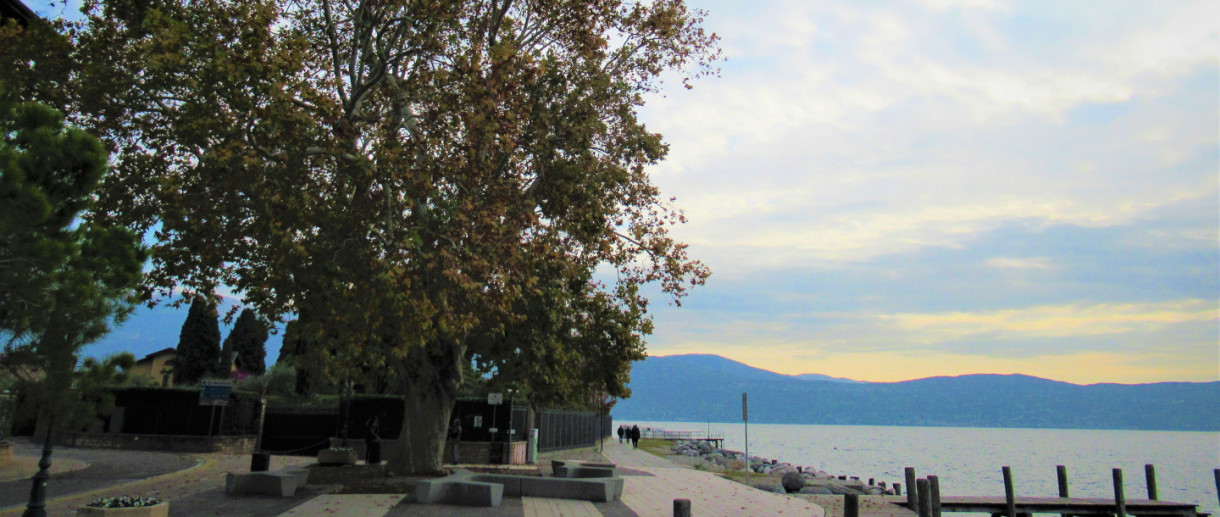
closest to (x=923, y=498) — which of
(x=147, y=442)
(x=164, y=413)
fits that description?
(x=147, y=442)

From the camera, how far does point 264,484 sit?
54.7 ft

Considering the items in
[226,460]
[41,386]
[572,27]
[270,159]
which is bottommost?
[226,460]

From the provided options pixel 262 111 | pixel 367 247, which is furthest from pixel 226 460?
pixel 262 111

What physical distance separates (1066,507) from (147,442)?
36.8 m

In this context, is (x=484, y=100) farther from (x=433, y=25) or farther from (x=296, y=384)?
(x=296, y=384)

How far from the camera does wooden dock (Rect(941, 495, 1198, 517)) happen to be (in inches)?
1010

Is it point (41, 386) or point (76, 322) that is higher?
point (76, 322)

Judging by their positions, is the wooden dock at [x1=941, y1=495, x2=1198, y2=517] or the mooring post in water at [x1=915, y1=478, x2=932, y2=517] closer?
the mooring post in water at [x1=915, y1=478, x2=932, y2=517]

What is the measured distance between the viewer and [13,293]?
10.2m

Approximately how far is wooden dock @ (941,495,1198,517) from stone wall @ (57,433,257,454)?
2952 cm

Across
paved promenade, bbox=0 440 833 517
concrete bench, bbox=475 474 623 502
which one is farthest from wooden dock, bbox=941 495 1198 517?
concrete bench, bbox=475 474 623 502

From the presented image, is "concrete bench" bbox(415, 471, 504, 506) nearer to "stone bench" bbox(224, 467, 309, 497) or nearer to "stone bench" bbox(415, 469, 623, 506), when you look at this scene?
"stone bench" bbox(415, 469, 623, 506)

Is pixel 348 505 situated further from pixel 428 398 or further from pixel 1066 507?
pixel 1066 507

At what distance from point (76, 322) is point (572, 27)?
11096 millimetres
